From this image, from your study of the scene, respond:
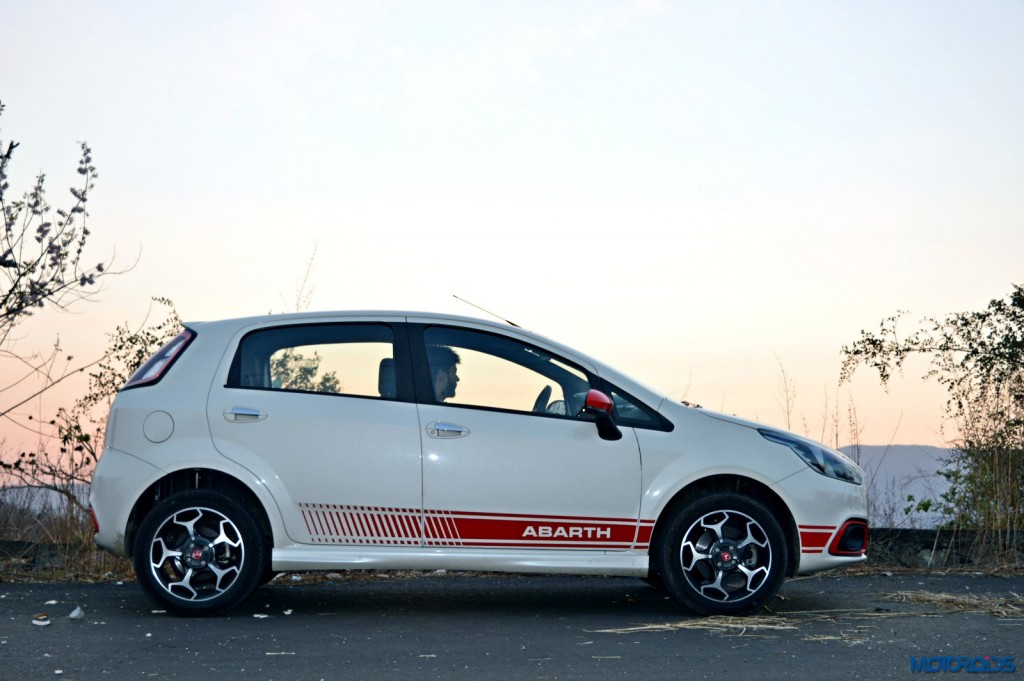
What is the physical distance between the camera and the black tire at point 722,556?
23.9 feet

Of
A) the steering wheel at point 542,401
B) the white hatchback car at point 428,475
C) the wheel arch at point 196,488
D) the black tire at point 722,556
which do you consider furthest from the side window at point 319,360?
the black tire at point 722,556

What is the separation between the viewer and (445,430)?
7.22 m

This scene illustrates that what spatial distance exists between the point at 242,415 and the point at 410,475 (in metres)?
1.10

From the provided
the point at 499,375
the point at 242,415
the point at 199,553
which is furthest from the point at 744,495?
the point at 199,553

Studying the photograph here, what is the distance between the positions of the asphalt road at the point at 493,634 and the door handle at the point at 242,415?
122 cm

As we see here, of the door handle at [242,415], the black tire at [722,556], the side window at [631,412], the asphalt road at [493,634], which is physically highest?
the side window at [631,412]

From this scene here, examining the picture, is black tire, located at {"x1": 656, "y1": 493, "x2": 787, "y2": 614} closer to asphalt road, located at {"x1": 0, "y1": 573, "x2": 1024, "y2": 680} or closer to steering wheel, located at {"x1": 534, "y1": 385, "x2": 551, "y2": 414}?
asphalt road, located at {"x1": 0, "y1": 573, "x2": 1024, "y2": 680}

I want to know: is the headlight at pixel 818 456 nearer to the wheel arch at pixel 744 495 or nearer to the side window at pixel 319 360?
the wheel arch at pixel 744 495

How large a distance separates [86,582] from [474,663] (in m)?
4.63

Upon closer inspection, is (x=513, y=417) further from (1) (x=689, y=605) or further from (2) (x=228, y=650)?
(2) (x=228, y=650)

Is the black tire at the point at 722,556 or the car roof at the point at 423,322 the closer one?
the black tire at the point at 722,556

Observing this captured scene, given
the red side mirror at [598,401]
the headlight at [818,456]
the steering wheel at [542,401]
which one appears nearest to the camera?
the red side mirror at [598,401]

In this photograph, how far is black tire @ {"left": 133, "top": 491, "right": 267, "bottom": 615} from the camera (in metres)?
7.17

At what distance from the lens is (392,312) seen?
25.0 ft
